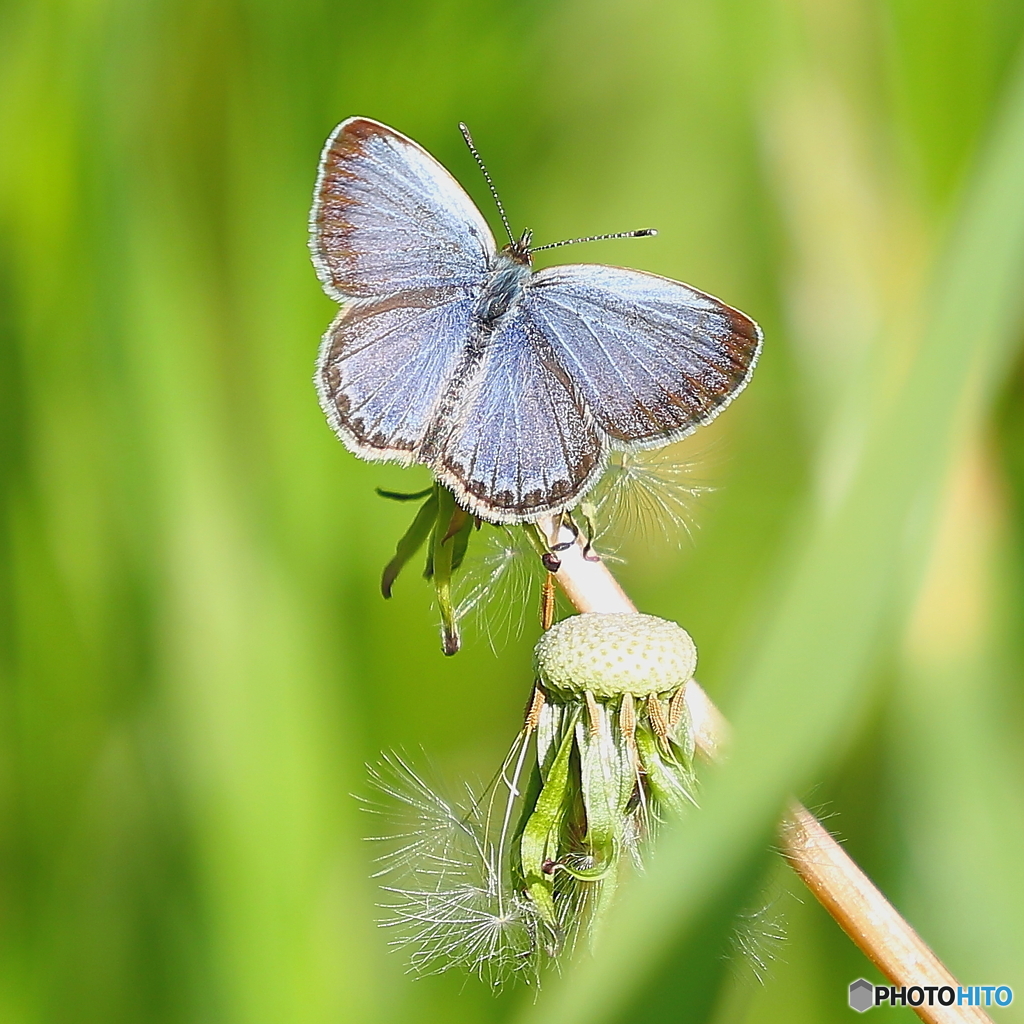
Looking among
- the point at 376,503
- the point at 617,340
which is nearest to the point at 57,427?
the point at 376,503

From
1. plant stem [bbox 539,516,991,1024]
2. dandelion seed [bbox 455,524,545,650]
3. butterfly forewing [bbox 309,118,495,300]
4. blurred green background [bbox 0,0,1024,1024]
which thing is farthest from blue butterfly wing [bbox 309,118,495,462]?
plant stem [bbox 539,516,991,1024]

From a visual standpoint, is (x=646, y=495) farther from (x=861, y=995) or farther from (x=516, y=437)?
(x=861, y=995)

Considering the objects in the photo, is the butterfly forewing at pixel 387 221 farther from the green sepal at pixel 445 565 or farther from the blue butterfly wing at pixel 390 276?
the green sepal at pixel 445 565

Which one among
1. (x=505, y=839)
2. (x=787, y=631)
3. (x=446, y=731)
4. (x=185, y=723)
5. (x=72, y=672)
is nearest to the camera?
(x=787, y=631)

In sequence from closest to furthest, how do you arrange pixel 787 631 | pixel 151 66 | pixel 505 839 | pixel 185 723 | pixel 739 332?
pixel 787 631
pixel 505 839
pixel 739 332
pixel 185 723
pixel 151 66

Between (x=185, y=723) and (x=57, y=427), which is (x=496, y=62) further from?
(x=185, y=723)

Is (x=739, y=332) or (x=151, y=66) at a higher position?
(x=151, y=66)

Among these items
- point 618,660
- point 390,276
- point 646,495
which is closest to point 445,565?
point 618,660
